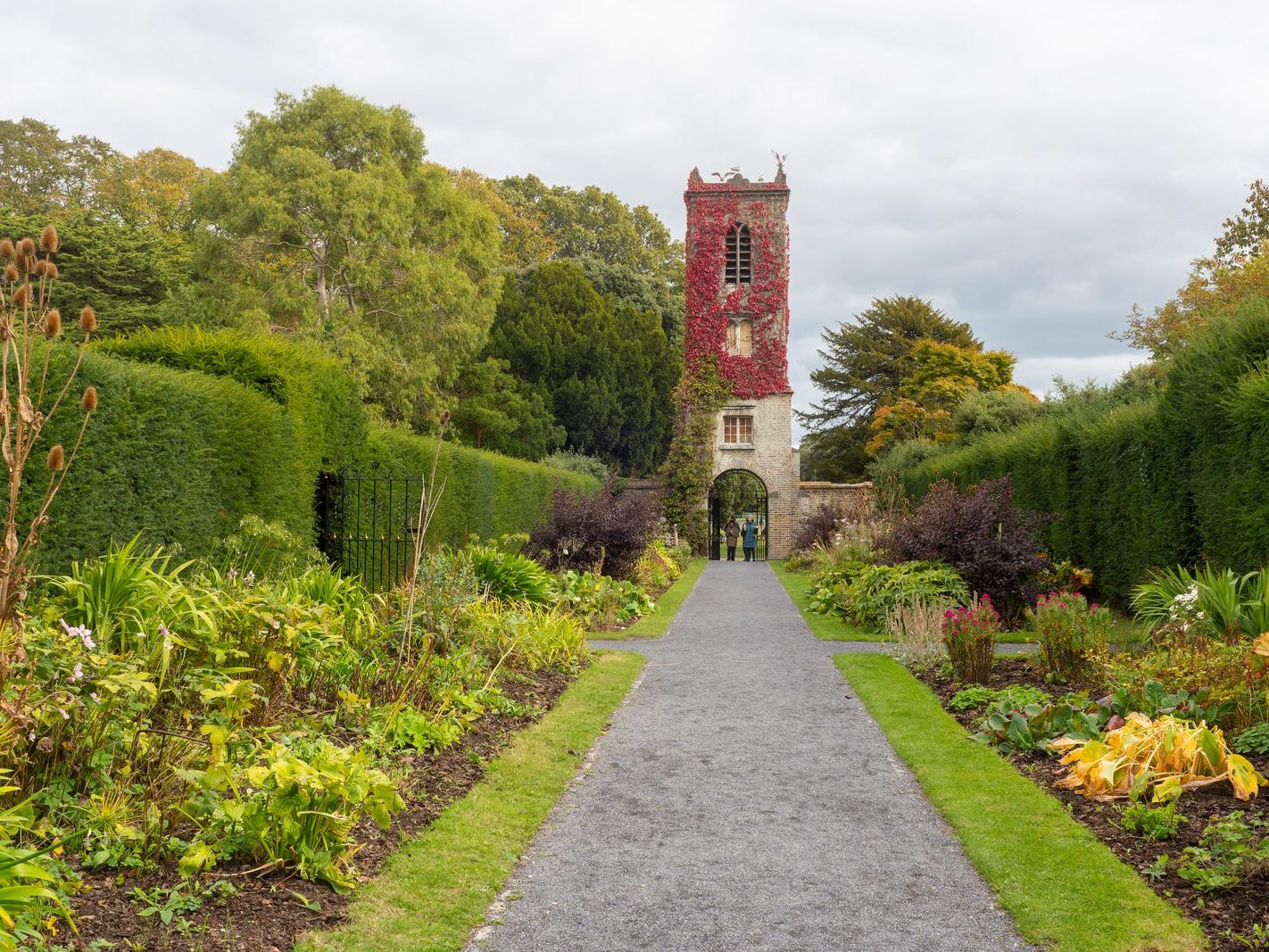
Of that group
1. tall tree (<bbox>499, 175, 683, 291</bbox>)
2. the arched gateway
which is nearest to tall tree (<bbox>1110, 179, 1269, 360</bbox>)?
the arched gateway

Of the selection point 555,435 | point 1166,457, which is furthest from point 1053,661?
point 555,435

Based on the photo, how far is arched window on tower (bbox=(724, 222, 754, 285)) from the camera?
35562mm

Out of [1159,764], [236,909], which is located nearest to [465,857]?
[236,909]

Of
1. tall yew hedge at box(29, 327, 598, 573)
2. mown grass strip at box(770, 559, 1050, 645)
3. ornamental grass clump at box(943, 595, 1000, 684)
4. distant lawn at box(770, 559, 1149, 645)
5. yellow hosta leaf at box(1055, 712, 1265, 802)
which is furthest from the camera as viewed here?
mown grass strip at box(770, 559, 1050, 645)

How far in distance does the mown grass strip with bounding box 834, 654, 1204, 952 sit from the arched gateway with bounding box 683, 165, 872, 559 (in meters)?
27.3

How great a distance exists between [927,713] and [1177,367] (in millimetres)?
5755

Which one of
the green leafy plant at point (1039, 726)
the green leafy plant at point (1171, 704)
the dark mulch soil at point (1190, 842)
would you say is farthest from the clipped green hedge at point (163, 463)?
the green leafy plant at point (1171, 704)

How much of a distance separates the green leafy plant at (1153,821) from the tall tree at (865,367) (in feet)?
137

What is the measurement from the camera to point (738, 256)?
35656mm

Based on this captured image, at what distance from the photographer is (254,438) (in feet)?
31.0

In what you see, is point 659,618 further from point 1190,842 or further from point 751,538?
point 751,538

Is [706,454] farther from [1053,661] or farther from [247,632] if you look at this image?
[247,632]

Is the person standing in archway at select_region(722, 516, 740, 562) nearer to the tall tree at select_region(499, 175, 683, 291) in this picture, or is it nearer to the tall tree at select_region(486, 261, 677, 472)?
the tall tree at select_region(486, 261, 677, 472)

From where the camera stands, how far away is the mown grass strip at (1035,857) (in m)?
3.95
